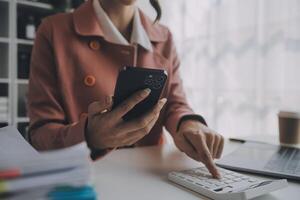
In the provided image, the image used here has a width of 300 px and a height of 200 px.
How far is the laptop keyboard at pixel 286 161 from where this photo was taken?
53 cm

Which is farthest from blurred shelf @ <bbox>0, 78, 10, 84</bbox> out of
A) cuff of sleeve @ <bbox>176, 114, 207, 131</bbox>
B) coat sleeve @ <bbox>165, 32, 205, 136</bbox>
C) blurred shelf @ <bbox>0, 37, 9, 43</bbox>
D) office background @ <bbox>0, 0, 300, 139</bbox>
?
cuff of sleeve @ <bbox>176, 114, 207, 131</bbox>

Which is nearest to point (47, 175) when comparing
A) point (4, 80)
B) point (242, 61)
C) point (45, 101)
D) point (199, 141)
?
point (199, 141)

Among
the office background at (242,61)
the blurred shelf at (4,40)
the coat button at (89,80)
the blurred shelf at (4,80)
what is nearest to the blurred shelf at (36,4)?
the blurred shelf at (4,40)

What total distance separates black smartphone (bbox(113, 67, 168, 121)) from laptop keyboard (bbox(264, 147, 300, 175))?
0.26 meters

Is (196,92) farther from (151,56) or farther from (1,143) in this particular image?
(1,143)

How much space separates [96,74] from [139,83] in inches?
14.1

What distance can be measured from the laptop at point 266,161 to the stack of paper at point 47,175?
0.37 meters

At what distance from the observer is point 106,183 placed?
0.46 meters

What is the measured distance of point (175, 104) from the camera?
32.4 inches

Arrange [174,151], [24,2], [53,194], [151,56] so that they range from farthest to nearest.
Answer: [24,2] < [151,56] < [174,151] < [53,194]

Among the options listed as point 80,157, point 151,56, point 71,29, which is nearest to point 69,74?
point 71,29

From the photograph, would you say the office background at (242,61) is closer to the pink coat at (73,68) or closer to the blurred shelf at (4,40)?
the pink coat at (73,68)

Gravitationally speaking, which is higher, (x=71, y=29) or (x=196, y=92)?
(x=71, y=29)

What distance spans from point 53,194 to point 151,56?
2.12ft
